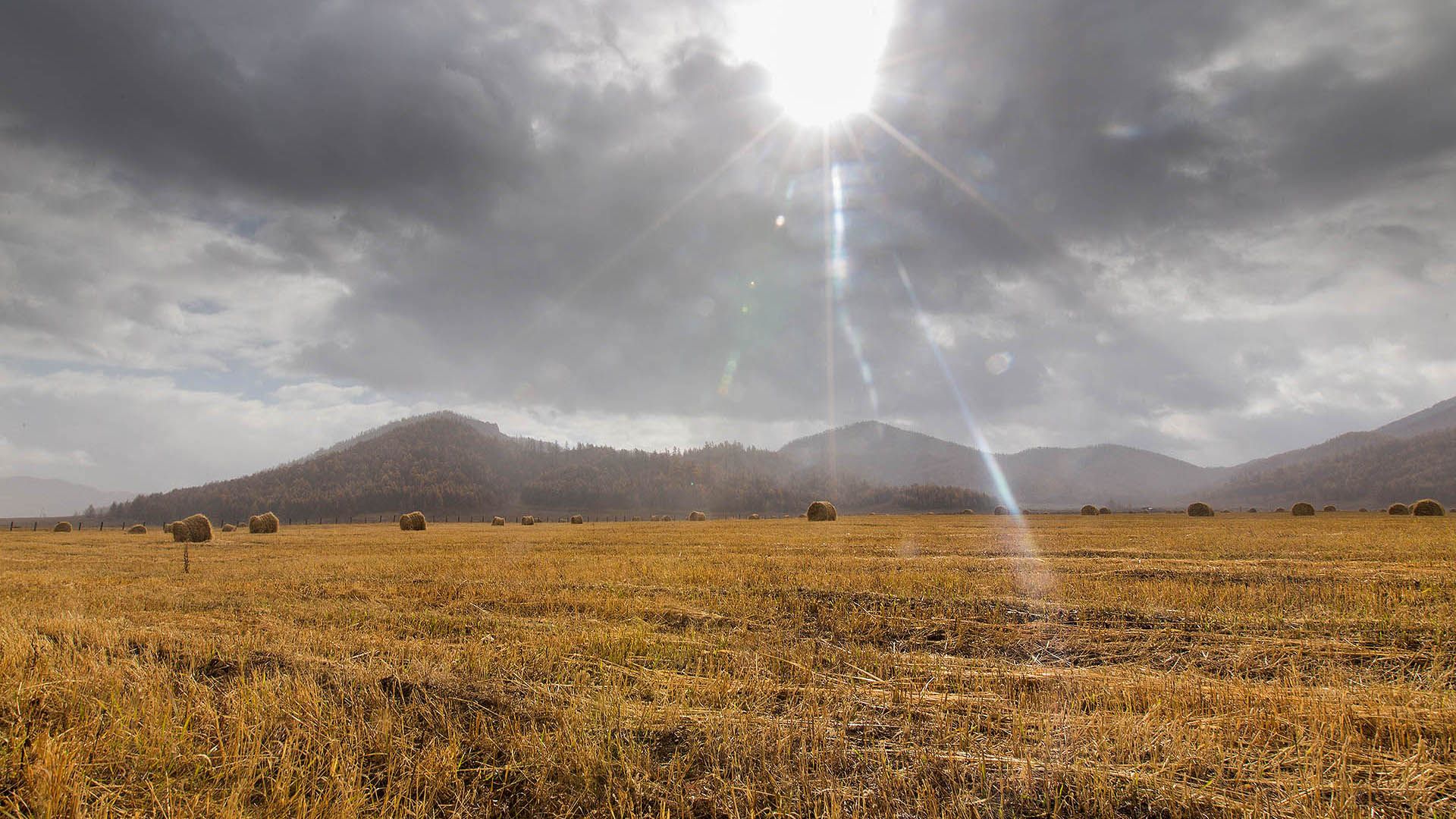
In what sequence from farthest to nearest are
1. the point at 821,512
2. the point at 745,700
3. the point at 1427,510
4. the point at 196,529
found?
the point at 821,512 → the point at 1427,510 → the point at 196,529 → the point at 745,700

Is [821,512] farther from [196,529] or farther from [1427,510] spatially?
[1427,510]

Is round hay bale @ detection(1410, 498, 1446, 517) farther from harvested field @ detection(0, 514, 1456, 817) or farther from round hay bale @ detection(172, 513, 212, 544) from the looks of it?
round hay bale @ detection(172, 513, 212, 544)

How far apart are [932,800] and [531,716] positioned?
329 cm

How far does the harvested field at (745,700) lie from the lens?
418cm

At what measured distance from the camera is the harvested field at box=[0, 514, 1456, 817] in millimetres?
4184

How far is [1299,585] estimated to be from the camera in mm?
12281

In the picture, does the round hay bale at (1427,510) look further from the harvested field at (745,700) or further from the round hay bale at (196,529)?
the round hay bale at (196,529)

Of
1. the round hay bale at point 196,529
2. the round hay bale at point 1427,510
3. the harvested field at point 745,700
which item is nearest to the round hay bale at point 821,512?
the round hay bale at point 196,529

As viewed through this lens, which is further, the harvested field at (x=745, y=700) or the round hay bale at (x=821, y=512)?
the round hay bale at (x=821, y=512)

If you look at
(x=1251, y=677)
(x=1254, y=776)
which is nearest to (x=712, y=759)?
(x=1254, y=776)

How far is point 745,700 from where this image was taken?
5.92 metres

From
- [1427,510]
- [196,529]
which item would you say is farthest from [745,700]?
[1427,510]

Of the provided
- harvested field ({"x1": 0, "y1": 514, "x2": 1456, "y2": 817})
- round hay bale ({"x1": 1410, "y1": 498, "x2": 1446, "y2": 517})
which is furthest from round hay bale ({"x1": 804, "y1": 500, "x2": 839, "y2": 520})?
round hay bale ({"x1": 1410, "y1": 498, "x2": 1446, "y2": 517})

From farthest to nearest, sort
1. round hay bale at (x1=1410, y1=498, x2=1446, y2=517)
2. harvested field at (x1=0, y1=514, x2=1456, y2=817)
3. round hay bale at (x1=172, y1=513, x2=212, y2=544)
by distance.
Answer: round hay bale at (x1=1410, y1=498, x2=1446, y2=517), round hay bale at (x1=172, y1=513, x2=212, y2=544), harvested field at (x1=0, y1=514, x2=1456, y2=817)
